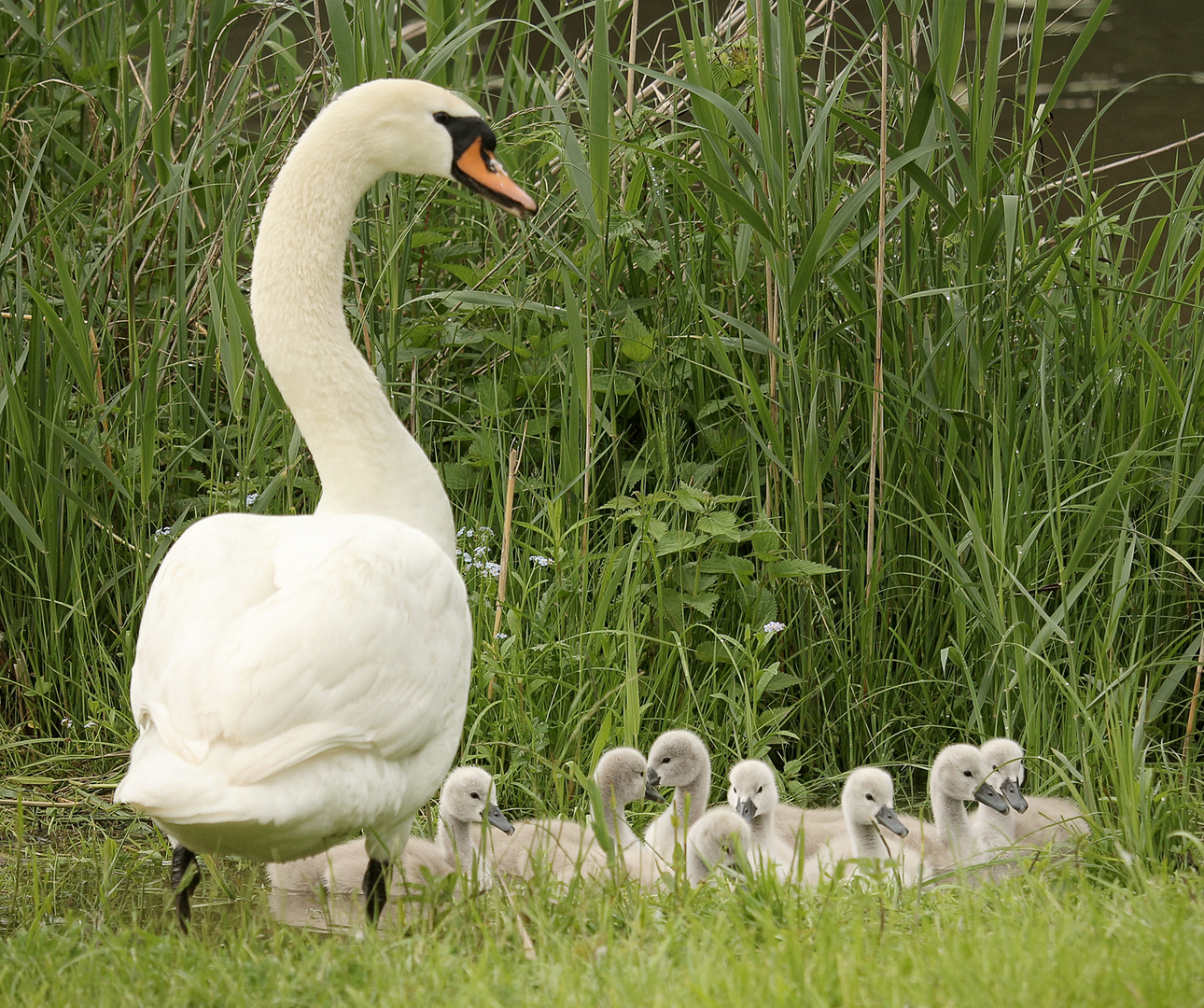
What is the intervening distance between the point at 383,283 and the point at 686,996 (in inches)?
114

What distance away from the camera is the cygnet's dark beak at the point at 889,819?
3.51m

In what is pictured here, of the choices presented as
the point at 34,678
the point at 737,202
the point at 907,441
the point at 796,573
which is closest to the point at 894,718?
the point at 796,573

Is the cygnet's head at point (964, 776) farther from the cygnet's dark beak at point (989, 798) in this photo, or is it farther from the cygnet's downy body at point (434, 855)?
the cygnet's downy body at point (434, 855)

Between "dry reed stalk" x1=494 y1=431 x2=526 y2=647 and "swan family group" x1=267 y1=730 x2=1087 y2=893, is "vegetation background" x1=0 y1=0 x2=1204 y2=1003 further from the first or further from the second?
"swan family group" x1=267 y1=730 x2=1087 y2=893

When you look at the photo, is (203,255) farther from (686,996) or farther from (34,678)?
(686,996)

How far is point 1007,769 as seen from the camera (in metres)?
3.49

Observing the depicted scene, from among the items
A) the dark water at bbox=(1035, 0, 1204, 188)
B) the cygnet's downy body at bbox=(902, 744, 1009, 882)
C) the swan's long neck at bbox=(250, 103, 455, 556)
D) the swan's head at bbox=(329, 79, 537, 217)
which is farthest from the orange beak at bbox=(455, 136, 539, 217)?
the dark water at bbox=(1035, 0, 1204, 188)

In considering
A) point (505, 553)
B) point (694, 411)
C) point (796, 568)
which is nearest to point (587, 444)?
point (505, 553)

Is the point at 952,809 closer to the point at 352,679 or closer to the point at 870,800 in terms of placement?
the point at 870,800

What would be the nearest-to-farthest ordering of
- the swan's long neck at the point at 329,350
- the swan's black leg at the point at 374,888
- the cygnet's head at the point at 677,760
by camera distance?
the swan's black leg at the point at 374,888, the swan's long neck at the point at 329,350, the cygnet's head at the point at 677,760

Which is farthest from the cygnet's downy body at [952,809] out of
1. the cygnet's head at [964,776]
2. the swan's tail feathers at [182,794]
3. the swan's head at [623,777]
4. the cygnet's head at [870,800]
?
the swan's tail feathers at [182,794]

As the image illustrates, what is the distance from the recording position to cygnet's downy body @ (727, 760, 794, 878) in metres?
3.54

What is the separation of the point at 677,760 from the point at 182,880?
1.40m

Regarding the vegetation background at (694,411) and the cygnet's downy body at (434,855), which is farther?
the vegetation background at (694,411)
